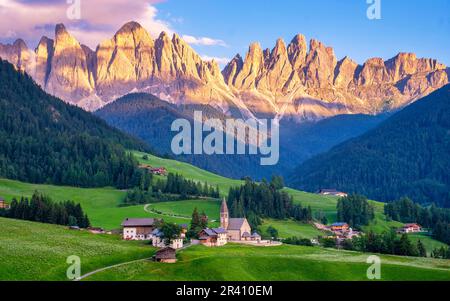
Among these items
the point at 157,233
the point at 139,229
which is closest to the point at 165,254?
the point at 157,233

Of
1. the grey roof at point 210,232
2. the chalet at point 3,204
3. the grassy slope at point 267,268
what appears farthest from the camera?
the chalet at point 3,204

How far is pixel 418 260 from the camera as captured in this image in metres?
129

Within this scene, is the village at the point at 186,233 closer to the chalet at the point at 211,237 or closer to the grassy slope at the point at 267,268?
the chalet at the point at 211,237

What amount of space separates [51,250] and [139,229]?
40421 mm

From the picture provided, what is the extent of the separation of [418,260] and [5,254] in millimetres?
70196

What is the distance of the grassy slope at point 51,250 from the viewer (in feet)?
338

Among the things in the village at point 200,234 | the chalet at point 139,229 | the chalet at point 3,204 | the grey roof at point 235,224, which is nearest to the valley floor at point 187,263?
the village at point 200,234

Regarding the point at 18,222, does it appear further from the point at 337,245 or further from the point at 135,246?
the point at 337,245

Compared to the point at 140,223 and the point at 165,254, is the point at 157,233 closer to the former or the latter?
the point at 140,223

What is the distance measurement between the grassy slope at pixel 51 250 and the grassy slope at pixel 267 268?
6.21 meters

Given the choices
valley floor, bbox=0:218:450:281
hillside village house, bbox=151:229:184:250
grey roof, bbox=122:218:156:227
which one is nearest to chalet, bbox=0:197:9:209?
grey roof, bbox=122:218:156:227

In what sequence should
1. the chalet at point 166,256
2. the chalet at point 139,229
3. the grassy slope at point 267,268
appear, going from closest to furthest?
the grassy slope at point 267,268 → the chalet at point 166,256 → the chalet at point 139,229

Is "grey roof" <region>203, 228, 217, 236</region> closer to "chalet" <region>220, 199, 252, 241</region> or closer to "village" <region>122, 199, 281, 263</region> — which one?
Answer: "village" <region>122, 199, 281, 263</region>
